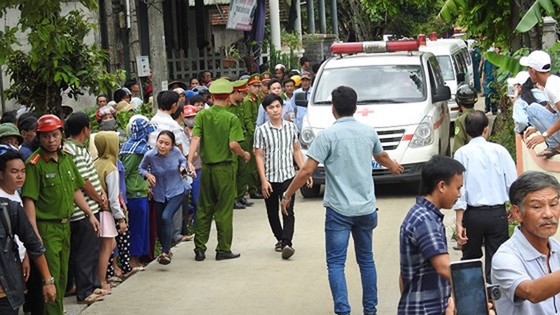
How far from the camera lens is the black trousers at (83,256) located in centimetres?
1006

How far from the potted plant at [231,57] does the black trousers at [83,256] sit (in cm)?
1433

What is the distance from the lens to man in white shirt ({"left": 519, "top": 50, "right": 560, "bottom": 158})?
9391mm

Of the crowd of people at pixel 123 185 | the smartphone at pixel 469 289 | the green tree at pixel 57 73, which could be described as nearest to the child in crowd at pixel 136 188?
the crowd of people at pixel 123 185

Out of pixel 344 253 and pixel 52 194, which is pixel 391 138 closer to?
pixel 344 253

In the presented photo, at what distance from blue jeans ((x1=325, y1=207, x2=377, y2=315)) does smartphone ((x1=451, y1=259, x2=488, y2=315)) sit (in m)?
4.66

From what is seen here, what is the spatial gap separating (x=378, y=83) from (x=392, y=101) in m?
0.55

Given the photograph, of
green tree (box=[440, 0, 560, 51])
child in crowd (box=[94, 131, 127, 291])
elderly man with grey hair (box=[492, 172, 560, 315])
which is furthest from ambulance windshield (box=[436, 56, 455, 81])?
elderly man with grey hair (box=[492, 172, 560, 315])

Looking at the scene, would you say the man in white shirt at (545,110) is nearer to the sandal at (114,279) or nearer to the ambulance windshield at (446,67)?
the sandal at (114,279)

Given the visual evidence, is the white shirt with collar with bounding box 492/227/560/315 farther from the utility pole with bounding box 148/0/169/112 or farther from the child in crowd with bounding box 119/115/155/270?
the utility pole with bounding box 148/0/169/112

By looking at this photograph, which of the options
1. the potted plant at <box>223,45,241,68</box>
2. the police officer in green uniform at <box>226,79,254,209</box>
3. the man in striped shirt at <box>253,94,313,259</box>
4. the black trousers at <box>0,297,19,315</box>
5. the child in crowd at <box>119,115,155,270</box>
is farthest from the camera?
the potted plant at <box>223,45,241,68</box>

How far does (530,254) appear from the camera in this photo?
510 cm

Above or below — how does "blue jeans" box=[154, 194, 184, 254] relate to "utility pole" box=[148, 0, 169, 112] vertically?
below

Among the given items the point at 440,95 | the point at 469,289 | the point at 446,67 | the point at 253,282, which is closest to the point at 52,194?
the point at 253,282

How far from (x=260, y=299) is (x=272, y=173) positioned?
231cm
